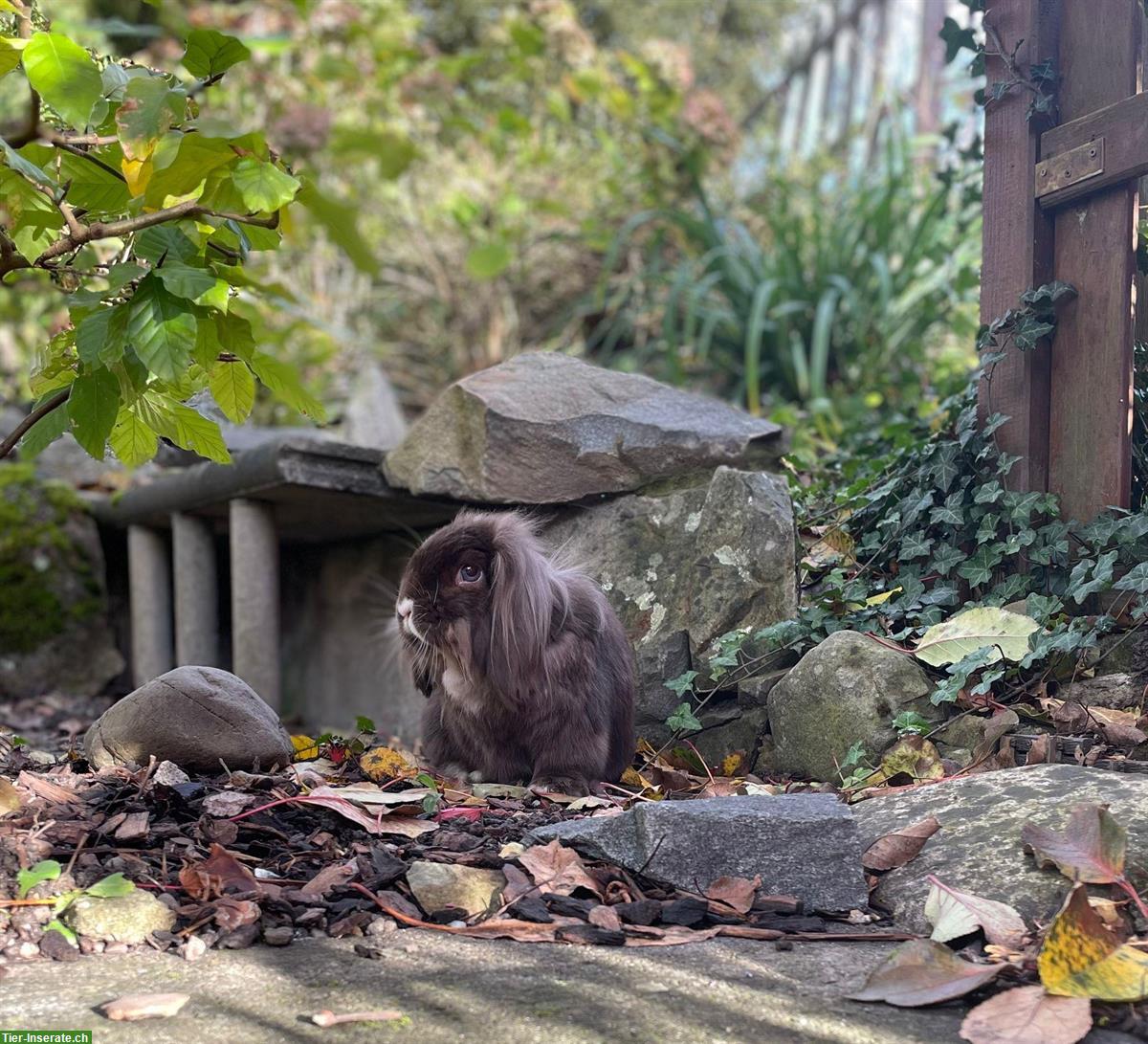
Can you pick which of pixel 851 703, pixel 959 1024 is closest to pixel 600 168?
pixel 851 703

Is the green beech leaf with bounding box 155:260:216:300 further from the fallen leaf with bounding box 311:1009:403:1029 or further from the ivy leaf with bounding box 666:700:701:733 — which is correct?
the ivy leaf with bounding box 666:700:701:733

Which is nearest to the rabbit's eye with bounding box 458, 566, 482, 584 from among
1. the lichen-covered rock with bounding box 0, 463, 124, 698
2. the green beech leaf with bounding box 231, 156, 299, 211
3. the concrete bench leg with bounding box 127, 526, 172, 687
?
the green beech leaf with bounding box 231, 156, 299, 211

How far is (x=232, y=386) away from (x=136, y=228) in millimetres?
388

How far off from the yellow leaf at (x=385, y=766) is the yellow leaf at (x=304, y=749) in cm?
17

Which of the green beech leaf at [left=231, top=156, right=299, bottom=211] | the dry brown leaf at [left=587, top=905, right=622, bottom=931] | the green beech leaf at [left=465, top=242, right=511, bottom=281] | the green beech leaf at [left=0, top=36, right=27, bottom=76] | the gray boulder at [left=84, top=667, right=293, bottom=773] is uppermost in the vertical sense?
the green beech leaf at [left=465, top=242, right=511, bottom=281]

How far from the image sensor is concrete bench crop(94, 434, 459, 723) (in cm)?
466

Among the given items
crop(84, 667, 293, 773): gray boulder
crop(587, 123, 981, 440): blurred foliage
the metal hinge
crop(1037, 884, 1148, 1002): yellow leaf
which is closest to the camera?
crop(1037, 884, 1148, 1002): yellow leaf

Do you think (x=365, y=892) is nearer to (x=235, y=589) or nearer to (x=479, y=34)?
(x=235, y=589)

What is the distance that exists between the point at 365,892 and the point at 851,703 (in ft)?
4.94

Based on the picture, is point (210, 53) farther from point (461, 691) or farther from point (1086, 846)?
point (1086, 846)

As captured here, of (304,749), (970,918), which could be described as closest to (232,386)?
(304,749)

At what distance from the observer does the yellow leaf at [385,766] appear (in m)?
3.04

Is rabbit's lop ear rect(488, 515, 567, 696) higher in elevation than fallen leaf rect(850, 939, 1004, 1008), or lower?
higher

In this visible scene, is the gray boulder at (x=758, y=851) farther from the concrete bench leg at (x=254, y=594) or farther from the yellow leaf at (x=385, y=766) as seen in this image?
the concrete bench leg at (x=254, y=594)
